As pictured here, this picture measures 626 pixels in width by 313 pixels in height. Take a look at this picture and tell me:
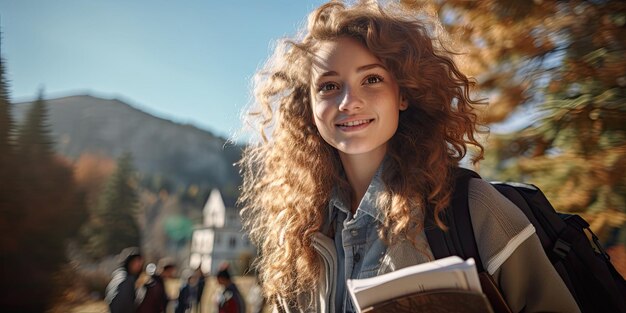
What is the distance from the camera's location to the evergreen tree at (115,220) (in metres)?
28.2

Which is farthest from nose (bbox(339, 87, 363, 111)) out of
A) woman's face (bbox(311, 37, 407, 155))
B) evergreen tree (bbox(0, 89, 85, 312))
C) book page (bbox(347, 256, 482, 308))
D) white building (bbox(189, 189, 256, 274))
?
white building (bbox(189, 189, 256, 274))

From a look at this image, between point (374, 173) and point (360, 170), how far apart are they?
0.17 ft

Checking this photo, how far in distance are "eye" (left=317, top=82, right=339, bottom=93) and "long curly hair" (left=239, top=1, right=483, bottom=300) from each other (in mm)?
125

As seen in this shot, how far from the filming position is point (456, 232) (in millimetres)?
1082

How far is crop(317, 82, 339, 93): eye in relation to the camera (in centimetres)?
132

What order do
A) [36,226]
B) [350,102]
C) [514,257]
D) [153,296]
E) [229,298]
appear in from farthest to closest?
1. [36,226]
2. [229,298]
3. [153,296]
4. [350,102]
5. [514,257]

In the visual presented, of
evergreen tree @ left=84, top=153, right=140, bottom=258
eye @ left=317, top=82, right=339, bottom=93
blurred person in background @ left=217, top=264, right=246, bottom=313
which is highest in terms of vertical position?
eye @ left=317, top=82, right=339, bottom=93

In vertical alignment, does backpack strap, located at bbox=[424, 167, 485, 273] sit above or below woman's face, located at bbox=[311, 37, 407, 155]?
below

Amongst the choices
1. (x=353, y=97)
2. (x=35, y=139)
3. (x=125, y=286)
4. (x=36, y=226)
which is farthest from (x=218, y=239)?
(x=353, y=97)

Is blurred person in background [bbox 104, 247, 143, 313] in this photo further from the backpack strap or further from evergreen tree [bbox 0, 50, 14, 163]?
evergreen tree [bbox 0, 50, 14, 163]

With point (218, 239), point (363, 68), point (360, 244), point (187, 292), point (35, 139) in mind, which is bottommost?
point (218, 239)

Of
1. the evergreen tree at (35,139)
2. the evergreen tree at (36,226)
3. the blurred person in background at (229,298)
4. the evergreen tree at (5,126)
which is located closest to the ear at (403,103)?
the blurred person in background at (229,298)

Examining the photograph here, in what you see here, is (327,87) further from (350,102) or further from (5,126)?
(5,126)

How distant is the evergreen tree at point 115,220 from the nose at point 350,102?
1026 inches
